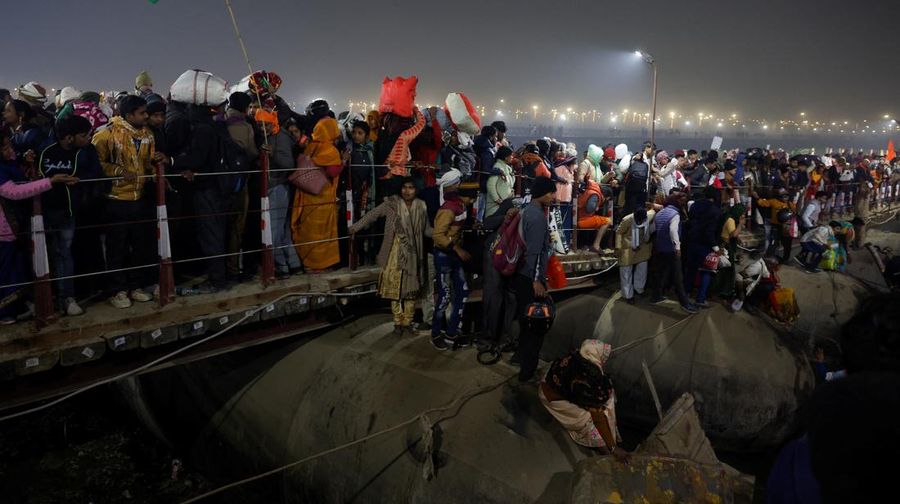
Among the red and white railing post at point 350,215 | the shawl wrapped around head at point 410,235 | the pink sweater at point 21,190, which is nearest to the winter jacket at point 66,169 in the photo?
the pink sweater at point 21,190

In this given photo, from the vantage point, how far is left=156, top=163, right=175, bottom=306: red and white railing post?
5859mm

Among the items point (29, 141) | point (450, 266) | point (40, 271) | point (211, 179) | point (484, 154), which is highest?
point (29, 141)

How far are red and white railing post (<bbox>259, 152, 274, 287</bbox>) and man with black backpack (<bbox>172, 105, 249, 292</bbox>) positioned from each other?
28cm

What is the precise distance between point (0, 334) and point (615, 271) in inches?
411

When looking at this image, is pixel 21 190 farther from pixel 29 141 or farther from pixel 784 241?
pixel 784 241

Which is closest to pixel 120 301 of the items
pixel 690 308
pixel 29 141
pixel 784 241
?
pixel 29 141

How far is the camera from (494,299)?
21.3ft

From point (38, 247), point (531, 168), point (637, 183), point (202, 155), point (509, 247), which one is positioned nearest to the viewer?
point (38, 247)

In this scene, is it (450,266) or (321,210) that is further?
(321,210)

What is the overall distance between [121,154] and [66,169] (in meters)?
0.64

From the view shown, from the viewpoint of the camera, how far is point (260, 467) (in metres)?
6.18

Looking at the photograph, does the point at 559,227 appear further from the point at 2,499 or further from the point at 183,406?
the point at 2,499

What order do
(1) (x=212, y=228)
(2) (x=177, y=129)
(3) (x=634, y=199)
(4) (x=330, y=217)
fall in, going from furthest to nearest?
(3) (x=634, y=199)
(4) (x=330, y=217)
(2) (x=177, y=129)
(1) (x=212, y=228)

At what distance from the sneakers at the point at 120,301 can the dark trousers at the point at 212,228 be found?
977 millimetres
